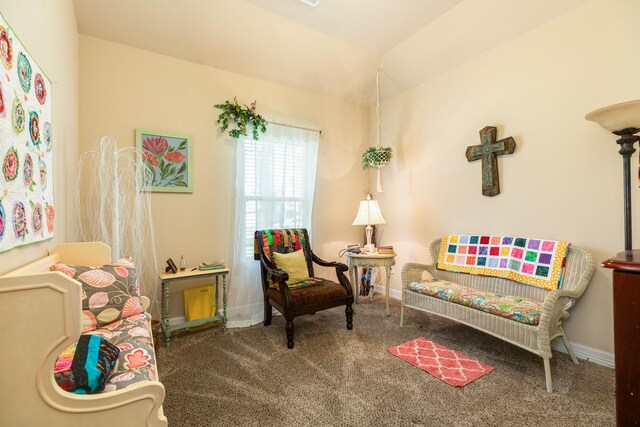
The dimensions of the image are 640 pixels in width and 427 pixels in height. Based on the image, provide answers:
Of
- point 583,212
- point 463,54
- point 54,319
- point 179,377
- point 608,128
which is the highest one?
point 463,54

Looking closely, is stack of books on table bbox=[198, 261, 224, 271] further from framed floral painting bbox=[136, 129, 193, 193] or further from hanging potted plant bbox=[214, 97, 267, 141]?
hanging potted plant bbox=[214, 97, 267, 141]

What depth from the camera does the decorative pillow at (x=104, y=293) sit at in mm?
1546

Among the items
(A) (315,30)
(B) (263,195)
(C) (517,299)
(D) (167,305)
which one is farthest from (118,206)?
(C) (517,299)

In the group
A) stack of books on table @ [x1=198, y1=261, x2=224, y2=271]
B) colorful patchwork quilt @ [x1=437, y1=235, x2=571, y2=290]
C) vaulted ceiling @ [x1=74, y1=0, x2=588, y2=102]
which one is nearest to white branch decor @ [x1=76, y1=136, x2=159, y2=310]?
stack of books on table @ [x1=198, y1=261, x2=224, y2=271]

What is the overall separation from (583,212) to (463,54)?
1896 millimetres

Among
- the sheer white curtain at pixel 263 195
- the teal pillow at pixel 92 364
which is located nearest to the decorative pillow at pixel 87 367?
the teal pillow at pixel 92 364

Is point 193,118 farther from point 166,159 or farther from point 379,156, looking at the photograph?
point 379,156

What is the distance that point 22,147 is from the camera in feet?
4.00

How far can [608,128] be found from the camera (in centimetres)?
189

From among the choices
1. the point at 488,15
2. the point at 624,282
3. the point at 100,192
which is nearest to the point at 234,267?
the point at 100,192

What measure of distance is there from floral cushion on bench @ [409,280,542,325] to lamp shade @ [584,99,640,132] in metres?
1.29

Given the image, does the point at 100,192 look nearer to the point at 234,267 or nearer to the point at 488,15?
the point at 234,267

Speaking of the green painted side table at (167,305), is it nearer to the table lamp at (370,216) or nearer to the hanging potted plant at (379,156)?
the table lamp at (370,216)

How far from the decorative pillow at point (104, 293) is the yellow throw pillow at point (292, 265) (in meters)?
1.30
